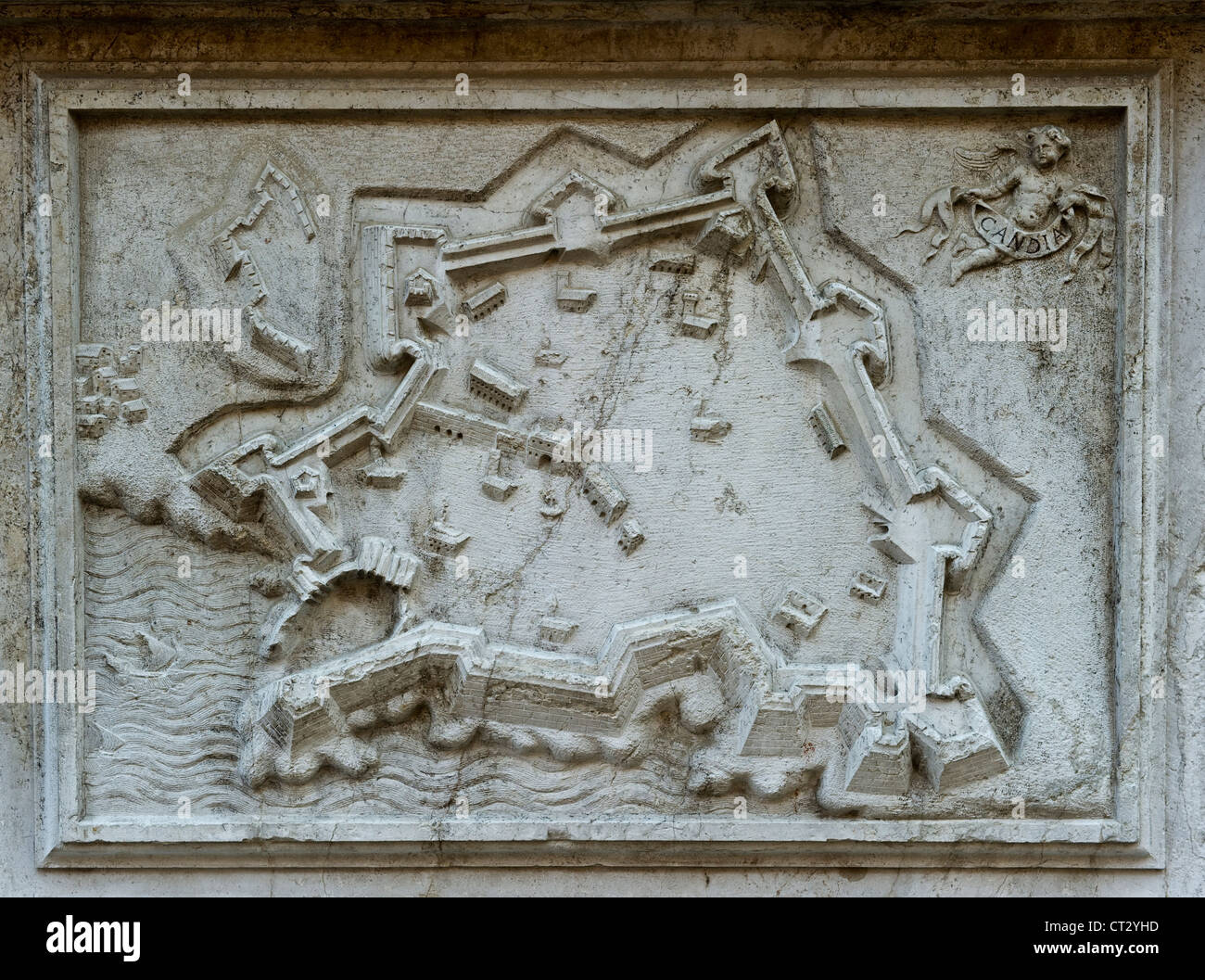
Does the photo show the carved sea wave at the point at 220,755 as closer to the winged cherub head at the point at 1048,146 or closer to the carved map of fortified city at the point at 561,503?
the carved map of fortified city at the point at 561,503

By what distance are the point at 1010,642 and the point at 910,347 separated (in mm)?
1147

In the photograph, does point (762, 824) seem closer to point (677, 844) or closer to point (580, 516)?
point (677, 844)

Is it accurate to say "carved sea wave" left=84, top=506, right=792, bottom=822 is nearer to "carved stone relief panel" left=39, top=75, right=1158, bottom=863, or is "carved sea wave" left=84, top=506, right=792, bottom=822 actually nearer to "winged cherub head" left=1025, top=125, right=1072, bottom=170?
"carved stone relief panel" left=39, top=75, right=1158, bottom=863

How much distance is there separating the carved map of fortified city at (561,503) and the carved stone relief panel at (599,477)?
0.6 inches

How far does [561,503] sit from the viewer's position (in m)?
5.53

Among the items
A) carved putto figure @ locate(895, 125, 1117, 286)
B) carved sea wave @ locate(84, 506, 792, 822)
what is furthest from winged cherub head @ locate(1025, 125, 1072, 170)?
carved sea wave @ locate(84, 506, 792, 822)

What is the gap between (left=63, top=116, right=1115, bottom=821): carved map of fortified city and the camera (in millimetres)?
5352

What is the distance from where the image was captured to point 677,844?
5.30 metres

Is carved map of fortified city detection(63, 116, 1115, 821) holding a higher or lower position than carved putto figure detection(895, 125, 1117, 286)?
lower

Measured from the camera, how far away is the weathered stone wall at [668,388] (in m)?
5.35

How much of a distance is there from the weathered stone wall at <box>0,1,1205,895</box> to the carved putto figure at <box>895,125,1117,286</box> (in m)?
0.05

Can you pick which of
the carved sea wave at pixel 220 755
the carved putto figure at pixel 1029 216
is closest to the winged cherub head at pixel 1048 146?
the carved putto figure at pixel 1029 216

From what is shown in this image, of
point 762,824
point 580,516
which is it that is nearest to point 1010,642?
point 762,824

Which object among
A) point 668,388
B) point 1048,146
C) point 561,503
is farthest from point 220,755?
point 1048,146
